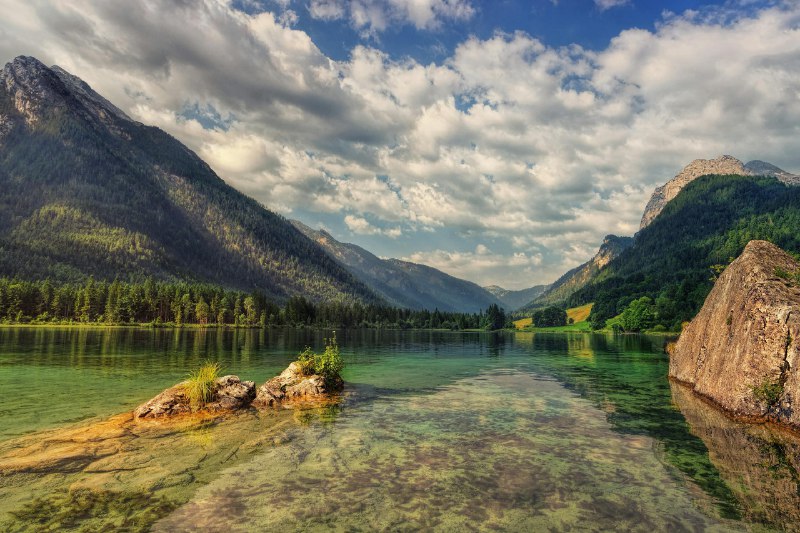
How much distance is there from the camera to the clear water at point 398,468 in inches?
508

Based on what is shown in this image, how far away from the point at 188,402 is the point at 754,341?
1516 inches

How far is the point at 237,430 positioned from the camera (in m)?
23.6

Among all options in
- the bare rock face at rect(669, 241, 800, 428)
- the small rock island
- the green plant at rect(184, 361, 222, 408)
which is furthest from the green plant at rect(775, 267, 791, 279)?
the green plant at rect(184, 361, 222, 408)

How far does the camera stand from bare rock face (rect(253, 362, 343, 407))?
31695 mm

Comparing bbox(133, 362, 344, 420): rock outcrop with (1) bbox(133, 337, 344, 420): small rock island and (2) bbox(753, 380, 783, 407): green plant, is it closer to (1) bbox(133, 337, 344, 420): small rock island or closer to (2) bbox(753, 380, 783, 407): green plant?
(1) bbox(133, 337, 344, 420): small rock island

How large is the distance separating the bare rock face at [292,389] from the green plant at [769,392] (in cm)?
3054

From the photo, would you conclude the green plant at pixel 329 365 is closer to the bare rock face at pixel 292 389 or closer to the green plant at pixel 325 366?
the green plant at pixel 325 366

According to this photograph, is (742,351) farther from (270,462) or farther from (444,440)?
(270,462)

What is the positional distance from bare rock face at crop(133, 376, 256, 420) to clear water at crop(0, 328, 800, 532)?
5.71ft

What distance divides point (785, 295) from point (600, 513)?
26123 millimetres

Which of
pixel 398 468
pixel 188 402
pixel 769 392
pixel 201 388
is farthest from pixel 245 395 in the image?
pixel 769 392

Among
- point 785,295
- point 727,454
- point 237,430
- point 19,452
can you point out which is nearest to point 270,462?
point 237,430

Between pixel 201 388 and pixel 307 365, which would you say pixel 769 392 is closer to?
pixel 307 365

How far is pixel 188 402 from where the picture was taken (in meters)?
28.0
